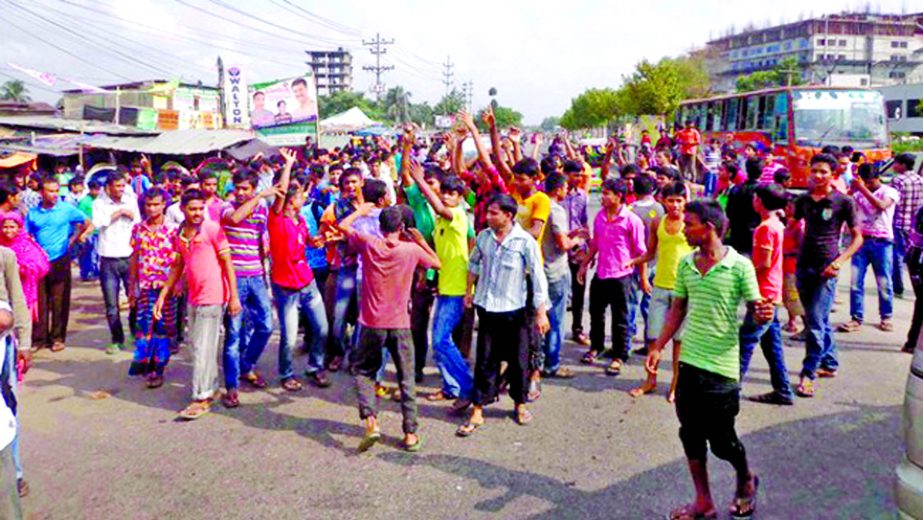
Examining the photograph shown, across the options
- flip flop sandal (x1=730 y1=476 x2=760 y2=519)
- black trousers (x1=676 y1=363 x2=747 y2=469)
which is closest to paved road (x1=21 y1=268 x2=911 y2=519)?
flip flop sandal (x1=730 y1=476 x2=760 y2=519)

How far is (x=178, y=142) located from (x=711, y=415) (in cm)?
2071

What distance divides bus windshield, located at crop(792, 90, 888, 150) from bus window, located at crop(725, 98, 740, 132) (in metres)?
4.59

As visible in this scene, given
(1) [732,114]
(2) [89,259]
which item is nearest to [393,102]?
(1) [732,114]

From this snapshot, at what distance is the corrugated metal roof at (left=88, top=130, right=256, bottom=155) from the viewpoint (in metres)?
20.0

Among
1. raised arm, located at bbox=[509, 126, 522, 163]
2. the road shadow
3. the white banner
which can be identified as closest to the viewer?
the road shadow

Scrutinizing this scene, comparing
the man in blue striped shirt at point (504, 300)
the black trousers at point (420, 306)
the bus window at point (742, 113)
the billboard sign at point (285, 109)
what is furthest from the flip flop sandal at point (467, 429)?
the billboard sign at point (285, 109)

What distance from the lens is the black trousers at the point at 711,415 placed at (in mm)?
3447

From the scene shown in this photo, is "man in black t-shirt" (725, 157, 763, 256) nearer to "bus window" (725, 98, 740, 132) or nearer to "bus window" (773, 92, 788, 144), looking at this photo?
"bus window" (773, 92, 788, 144)

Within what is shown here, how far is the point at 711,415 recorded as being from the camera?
3.45m

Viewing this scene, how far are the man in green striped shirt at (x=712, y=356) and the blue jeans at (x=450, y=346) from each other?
1.89 meters

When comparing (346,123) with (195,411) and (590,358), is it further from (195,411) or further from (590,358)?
(195,411)

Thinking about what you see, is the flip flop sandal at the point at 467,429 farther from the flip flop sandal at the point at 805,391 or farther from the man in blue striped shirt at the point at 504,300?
the flip flop sandal at the point at 805,391

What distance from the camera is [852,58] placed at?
4035 inches

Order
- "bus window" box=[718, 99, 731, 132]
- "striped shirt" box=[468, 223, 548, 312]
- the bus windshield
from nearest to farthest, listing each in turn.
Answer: "striped shirt" box=[468, 223, 548, 312], the bus windshield, "bus window" box=[718, 99, 731, 132]
